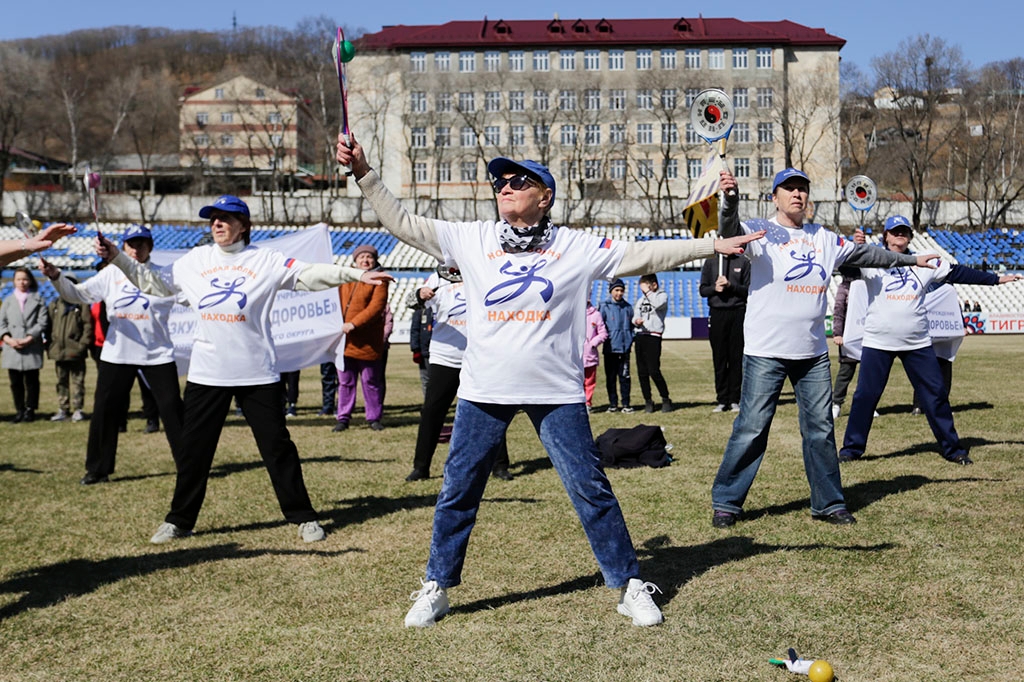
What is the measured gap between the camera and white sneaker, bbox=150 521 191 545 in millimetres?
6988

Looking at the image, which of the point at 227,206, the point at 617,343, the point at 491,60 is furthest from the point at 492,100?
the point at 227,206

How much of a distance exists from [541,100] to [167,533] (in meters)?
77.8

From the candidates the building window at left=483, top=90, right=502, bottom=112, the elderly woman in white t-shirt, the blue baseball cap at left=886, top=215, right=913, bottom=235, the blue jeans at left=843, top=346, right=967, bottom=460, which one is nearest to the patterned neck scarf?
the elderly woman in white t-shirt

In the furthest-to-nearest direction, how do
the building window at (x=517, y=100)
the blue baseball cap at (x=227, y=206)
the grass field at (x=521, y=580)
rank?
the building window at (x=517, y=100) < the blue baseball cap at (x=227, y=206) < the grass field at (x=521, y=580)

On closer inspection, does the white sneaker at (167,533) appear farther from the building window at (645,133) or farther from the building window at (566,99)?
the building window at (645,133)

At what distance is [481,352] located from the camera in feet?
16.8

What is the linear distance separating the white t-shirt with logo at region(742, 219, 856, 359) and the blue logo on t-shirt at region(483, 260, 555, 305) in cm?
241

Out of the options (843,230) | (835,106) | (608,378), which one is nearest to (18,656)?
(608,378)

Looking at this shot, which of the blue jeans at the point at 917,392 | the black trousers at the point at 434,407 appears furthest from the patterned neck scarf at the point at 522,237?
the blue jeans at the point at 917,392

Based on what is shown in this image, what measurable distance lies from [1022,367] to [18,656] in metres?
19.4

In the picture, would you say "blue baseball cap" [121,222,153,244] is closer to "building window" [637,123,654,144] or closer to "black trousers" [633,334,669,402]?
"black trousers" [633,334,669,402]

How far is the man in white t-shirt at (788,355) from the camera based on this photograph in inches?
273

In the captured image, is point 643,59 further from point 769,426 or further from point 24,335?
point 769,426

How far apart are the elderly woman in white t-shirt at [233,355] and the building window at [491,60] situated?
8074 cm
